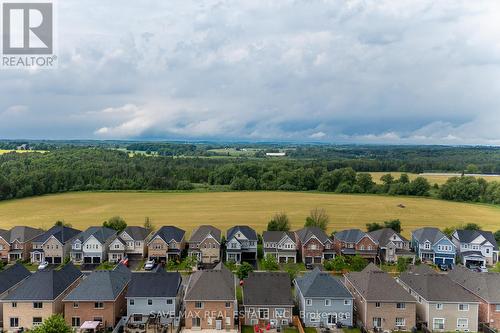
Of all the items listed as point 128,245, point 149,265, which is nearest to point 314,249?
point 149,265

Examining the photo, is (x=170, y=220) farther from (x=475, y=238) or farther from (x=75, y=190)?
(x=475, y=238)

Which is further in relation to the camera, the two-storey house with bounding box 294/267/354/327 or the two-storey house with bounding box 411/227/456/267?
the two-storey house with bounding box 411/227/456/267

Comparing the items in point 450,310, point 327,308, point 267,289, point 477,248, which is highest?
point 267,289

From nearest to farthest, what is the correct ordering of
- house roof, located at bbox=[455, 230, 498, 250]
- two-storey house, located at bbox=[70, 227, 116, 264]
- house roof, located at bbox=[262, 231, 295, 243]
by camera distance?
two-storey house, located at bbox=[70, 227, 116, 264], house roof, located at bbox=[455, 230, 498, 250], house roof, located at bbox=[262, 231, 295, 243]

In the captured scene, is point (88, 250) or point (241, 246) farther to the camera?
point (241, 246)

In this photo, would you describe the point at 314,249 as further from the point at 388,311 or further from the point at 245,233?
the point at 388,311

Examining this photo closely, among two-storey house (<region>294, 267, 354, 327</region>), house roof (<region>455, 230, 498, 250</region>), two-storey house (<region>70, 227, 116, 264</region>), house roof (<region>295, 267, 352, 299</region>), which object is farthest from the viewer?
house roof (<region>455, 230, 498, 250</region>)

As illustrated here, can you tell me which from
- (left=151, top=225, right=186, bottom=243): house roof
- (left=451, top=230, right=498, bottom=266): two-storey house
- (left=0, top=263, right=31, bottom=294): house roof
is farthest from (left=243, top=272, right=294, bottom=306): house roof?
(left=451, top=230, right=498, bottom=266): two-storey house

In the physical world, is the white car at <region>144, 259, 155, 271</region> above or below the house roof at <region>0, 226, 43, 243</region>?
below

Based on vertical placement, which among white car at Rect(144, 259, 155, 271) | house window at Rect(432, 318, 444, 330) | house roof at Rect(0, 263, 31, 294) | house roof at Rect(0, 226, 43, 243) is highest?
house roof at Rect(0, 226, 43, 243)

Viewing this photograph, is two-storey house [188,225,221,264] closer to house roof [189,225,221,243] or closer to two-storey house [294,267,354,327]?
house roof [189,225,221,243]
